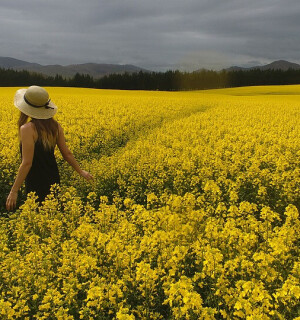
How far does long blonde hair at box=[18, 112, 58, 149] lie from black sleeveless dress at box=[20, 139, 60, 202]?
0.11 meters

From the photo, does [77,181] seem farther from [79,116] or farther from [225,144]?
[79,116]

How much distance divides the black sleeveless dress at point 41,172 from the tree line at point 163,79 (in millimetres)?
80277

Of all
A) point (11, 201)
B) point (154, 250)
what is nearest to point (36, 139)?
point (11, 201)

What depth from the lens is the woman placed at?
4574mm

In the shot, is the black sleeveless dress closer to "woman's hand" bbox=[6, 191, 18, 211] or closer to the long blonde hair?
the long blonde hair

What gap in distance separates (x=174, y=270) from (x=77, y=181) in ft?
14.5

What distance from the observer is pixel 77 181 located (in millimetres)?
7141

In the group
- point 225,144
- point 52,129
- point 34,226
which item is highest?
point 52,129

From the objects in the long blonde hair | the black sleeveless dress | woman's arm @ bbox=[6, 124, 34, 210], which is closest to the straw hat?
the long blonde hair

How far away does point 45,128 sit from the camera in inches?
187

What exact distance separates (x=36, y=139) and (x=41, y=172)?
2.26ft

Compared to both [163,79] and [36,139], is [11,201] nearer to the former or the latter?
[36,139]

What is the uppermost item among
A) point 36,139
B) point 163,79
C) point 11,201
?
point 163,79

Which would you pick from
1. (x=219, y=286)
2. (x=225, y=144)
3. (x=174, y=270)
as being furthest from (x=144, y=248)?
(x=225, y=144)
